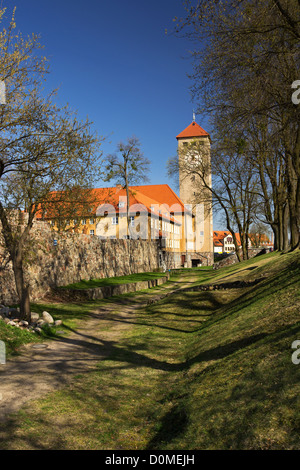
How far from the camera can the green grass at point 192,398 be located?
13.6 ft

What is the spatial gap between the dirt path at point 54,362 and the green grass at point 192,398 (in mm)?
290

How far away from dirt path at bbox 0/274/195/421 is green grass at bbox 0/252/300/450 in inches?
11.4

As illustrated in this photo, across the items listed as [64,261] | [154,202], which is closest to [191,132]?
[154,202]

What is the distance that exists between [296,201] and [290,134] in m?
2.69

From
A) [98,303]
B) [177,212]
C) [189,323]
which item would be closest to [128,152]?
[98,303]

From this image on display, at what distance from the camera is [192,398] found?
5617mm

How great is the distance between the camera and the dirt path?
20.2 ft

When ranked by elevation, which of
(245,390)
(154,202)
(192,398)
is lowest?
(192,398)

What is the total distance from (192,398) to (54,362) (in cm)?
368

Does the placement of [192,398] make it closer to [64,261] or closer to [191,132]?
[64,261]

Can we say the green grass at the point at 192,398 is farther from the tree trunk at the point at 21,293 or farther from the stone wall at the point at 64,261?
the stone wall at the point at 64,261

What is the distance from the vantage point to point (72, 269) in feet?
69.2
